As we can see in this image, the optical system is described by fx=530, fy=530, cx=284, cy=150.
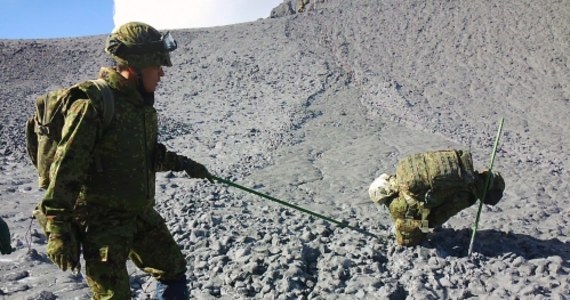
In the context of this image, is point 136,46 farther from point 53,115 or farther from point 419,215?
point 419,215

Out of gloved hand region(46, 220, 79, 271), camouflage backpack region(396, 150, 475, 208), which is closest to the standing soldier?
gloved hand region(46, 220, 79, 271)

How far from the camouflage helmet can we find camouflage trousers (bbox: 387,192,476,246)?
3.31 metres

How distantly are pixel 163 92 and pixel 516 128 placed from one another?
38.6 ft

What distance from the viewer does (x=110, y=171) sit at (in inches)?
127

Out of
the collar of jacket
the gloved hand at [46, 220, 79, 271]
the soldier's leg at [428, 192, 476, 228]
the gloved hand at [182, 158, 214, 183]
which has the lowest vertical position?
the soldier's leg at [428, 192, 476, 228]

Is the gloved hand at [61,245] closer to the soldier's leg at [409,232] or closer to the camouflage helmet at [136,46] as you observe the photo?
the camouflage helmet at [136,46]

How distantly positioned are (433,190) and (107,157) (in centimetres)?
349

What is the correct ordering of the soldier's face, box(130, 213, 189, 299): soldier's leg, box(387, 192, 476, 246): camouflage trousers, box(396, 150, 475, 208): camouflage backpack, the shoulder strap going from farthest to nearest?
box(387, 192, 476, 246): camouflage trousers, box(396, 150, 475, 208): camouflage backpack, box(130, 213, 189, 299): soldier's leg, the soldier's face, the shoulder strap

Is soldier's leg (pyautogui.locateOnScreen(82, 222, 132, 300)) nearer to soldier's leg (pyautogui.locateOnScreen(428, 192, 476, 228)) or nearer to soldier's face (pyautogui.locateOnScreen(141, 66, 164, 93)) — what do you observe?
soldier's face (pyautogui.locateOnScreen(141, 66, 164, 93))

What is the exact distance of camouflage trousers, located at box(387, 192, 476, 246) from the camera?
5.59m

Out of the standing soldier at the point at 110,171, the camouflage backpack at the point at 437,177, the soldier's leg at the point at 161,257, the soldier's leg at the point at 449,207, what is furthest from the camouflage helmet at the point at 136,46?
the soldier's leg at the point at 449,207

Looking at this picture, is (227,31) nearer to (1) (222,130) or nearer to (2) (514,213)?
(1) (222,130)

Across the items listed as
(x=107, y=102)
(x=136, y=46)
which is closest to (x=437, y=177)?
(x=136, y=46)

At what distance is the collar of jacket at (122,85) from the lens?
3.25 m
